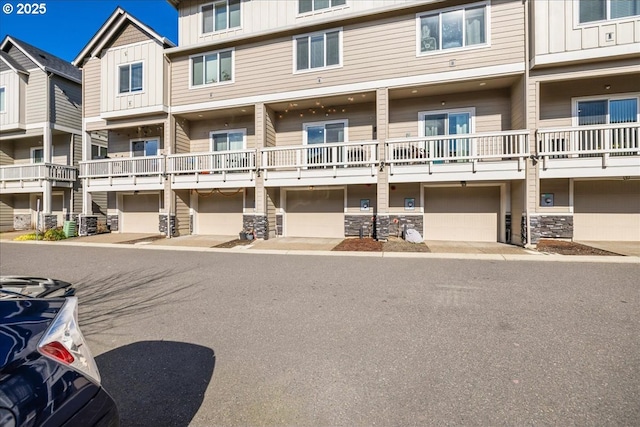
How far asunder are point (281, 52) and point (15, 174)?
689 inches

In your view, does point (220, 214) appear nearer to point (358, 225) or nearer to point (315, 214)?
point (315, 214)

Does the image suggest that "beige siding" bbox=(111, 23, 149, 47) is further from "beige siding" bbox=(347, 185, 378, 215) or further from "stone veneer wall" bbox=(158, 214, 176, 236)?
"beige siding" bbox=(347, 185, 378, 215)

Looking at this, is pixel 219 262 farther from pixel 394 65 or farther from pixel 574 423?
pixel 394 65

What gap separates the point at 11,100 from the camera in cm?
1706

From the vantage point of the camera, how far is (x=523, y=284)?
588 centimetres

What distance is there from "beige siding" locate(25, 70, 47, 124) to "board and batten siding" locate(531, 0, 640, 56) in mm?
24606

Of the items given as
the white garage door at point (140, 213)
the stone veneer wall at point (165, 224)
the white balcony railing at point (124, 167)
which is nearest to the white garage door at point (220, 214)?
the stone veneer wall at point (165, 224)

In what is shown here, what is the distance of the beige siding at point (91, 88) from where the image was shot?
15.9 metres

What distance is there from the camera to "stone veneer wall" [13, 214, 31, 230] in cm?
1925

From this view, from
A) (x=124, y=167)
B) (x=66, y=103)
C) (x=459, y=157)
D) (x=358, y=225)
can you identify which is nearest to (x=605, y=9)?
(x=459, y=157)

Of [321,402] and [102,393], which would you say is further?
[321,402]

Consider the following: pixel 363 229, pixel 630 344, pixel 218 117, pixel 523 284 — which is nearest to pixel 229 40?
pixel 218 117

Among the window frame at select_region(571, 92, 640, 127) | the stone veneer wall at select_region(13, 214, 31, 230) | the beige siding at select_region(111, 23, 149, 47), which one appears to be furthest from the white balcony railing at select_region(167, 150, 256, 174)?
the stone veneer wall at select_region(13, 214, 31, 230)

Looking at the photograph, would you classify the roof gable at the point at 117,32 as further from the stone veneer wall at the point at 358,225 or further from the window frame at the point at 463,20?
the stone veneer wall at the point at 358,225
